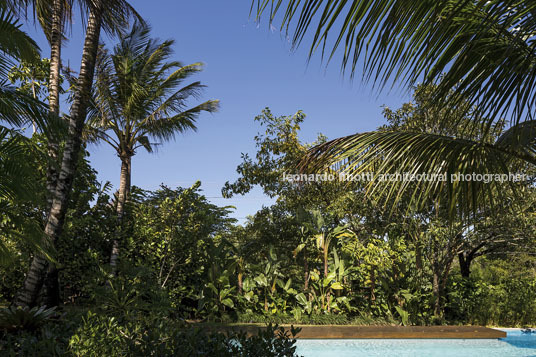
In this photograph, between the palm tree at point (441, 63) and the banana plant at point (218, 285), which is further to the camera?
the banana plant at point (218, 285)

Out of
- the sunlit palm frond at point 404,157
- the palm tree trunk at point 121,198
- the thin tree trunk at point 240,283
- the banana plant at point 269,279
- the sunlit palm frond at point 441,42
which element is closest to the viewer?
the sunlit palm frond at point 441,42

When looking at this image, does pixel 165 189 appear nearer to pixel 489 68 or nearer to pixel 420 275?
pixel 420 275


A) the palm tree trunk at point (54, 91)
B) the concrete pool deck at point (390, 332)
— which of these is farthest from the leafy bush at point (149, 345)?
the concrete pool deck at point (390, 332)

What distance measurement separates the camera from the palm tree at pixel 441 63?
136cm

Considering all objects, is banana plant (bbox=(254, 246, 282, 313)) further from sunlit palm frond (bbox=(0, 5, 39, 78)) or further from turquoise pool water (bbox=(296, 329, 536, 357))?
sunlit palm frond (bbox=(0, 5, 39, 78))

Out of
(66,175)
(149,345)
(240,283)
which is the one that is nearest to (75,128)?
(66,175)

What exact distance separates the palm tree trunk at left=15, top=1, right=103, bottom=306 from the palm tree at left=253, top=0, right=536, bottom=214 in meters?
5.05

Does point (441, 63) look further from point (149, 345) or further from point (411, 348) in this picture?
point (411, 348)

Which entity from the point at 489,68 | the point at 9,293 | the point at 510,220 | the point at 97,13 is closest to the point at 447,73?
the point at 489,68

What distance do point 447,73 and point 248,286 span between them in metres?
8.80

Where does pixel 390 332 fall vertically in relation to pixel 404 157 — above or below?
below

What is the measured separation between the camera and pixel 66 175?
6.21m

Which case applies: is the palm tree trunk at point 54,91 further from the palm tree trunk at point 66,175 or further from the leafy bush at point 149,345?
the leafy bush at point 149,345

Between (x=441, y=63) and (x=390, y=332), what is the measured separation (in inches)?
314
